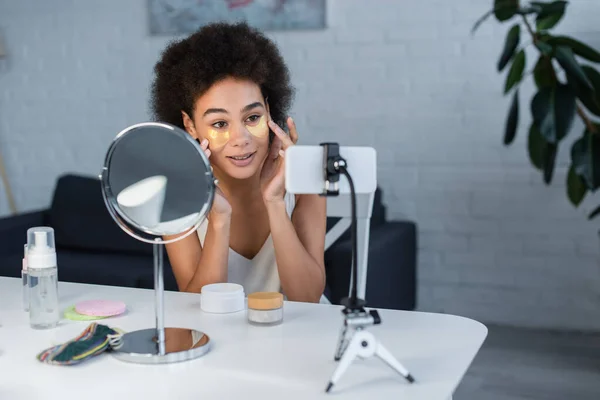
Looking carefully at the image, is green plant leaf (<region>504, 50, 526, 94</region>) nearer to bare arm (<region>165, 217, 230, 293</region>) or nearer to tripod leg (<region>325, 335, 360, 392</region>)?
bare arm (<region>165, 217, 230, 293</region>)

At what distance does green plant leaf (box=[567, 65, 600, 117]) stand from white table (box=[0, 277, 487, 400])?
162 centimetres

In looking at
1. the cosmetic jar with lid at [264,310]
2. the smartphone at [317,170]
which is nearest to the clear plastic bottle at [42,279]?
the cosmetic jar with lid at [264,310]

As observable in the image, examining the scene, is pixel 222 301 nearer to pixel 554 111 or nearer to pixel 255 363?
pixel 255 363

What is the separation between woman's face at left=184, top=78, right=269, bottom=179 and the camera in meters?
1.53

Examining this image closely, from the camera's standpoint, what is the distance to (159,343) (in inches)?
39.8

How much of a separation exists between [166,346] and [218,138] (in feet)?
2.03

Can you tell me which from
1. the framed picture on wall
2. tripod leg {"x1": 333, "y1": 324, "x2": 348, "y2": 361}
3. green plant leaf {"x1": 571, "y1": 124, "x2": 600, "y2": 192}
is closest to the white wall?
the framed picture on wall

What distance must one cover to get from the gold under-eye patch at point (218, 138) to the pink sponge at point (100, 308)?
413mm

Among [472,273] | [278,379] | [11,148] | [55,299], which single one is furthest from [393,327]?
[11,148]

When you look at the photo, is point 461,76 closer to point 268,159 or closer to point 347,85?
point 347,85

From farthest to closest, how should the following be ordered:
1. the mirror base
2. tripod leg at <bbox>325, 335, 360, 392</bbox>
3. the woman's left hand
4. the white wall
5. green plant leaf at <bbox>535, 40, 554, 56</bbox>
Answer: the white wall < green plant leaf at <bbox>535, 40, 554, 56</bbox> < the woman's left hand < the mirror base < tripod leg at <bbox>325, 335, 360, 392</bbox>

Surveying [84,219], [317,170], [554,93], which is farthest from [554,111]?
[84,219]

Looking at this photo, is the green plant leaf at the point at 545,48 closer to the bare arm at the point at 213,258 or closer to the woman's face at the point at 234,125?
the woman's face at the point at 234,125

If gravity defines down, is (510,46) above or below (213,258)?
above
